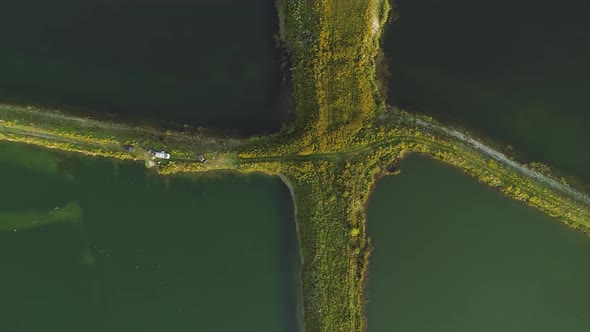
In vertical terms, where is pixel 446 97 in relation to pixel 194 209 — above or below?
above

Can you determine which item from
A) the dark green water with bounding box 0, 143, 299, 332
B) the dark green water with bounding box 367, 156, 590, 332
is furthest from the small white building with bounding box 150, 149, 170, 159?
the dark green water with bounding box 367, 156, 590, 332

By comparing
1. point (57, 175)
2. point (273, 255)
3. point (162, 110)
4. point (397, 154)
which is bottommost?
point (273, 255)

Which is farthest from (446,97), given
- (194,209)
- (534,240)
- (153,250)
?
(153,250)

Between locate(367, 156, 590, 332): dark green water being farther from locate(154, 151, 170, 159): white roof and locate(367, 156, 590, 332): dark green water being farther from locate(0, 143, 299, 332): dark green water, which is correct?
locate(154, 151, 170, 159): white roof

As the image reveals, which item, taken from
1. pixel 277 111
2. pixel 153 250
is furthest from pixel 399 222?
pixel 153 250

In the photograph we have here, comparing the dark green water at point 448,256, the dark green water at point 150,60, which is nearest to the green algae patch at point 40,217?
the dark green water at point 150,60

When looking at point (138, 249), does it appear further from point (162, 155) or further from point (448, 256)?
point (448, 256)

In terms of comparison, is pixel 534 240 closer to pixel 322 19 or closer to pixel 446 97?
pixel 446 97
